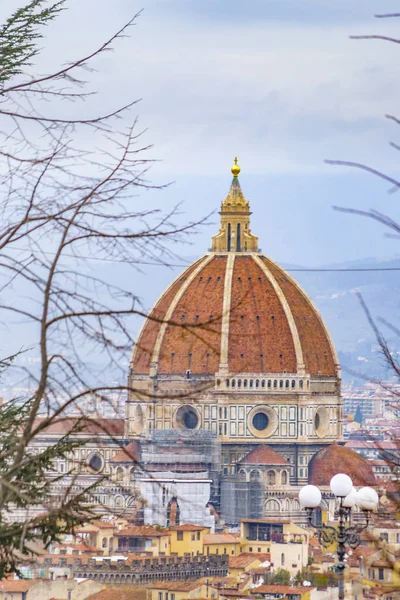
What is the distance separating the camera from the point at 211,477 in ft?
339

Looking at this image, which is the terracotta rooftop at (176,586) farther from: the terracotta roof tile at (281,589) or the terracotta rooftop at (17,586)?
the terracotta rooftop at (17,586)

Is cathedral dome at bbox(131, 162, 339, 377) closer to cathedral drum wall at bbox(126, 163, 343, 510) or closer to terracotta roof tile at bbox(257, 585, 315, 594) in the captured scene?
cathedral drum wall at bbox(126, 163, 343, 510)

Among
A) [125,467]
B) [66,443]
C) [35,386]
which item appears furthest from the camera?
[125,467]

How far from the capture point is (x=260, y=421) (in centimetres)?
10688

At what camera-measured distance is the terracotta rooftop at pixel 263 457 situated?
104 metres

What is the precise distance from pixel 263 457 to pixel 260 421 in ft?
10.3

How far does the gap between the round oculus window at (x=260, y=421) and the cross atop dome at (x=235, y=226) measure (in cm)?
793

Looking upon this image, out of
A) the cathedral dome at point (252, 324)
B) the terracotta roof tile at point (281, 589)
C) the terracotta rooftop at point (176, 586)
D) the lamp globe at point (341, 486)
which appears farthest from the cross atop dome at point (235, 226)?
the lamp globe at point (341, 486)

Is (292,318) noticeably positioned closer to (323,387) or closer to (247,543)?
(323,387)

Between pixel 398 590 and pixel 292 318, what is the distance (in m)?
92.3

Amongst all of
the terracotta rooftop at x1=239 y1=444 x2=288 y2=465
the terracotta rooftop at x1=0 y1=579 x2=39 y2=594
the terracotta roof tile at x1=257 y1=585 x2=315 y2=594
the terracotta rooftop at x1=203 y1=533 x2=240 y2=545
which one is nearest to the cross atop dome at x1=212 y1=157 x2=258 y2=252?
the terracotta rooftop at x1=239 y1=444 x2=288 y2=465

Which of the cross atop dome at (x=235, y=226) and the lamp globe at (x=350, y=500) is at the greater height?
the cross atop dome at (x=235, y=226)

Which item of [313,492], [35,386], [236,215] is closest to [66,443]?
[35,386]


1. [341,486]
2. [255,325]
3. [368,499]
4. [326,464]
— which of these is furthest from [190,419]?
[368,499]
